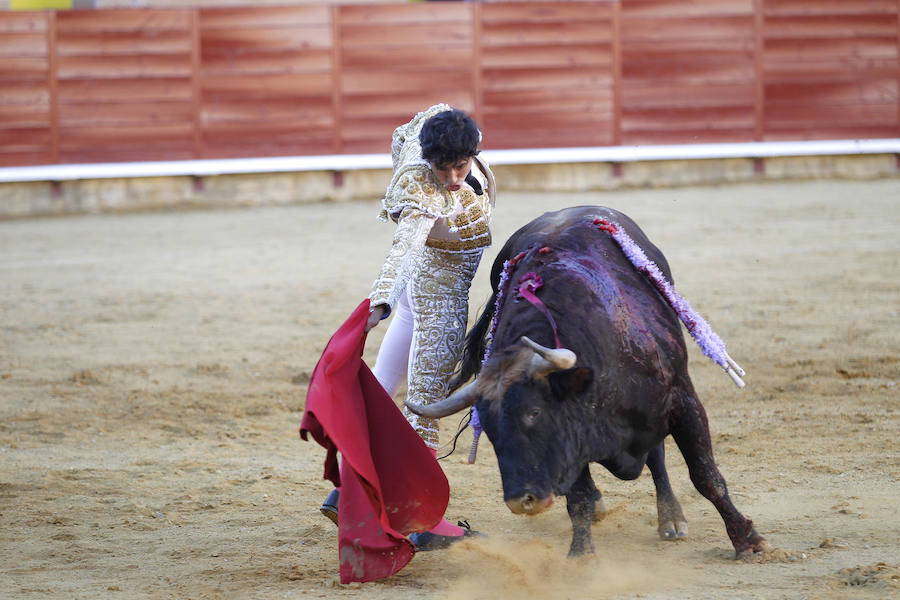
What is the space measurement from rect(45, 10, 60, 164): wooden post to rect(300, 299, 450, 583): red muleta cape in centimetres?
798

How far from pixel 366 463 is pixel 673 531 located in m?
0.81

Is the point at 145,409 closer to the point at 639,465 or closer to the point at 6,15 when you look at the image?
the point at 639,465

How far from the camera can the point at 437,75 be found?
1060cm

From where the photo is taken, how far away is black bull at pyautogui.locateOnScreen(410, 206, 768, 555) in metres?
2.54

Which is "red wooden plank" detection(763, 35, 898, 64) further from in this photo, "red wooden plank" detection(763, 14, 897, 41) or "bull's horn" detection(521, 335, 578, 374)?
"bull's horn" detection(521, 335, 578, 374)

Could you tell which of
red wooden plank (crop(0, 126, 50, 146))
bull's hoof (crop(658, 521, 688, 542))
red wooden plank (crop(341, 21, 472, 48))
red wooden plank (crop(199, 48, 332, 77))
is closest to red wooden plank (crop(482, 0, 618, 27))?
red wooden plank (crop(341, 21, 472, 48))

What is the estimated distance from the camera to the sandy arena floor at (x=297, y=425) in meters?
2.79

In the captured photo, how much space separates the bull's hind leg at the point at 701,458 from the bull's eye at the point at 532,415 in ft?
1.50

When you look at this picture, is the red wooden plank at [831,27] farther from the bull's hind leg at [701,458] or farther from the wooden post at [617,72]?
the bull's hind leg at [701,458]

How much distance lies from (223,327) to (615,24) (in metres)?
6.11

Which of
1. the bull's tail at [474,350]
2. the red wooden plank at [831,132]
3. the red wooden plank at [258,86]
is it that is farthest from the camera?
the red wooden plank at [831,132]

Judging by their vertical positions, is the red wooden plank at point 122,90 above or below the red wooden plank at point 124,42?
below

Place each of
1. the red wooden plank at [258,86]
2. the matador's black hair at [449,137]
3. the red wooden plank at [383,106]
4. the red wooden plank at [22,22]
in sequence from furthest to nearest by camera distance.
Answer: the red wooden plank at [383,106], the red wooden plank at [258,86], the red wooden plank at [22,22], the matador's black hair at [449,137]

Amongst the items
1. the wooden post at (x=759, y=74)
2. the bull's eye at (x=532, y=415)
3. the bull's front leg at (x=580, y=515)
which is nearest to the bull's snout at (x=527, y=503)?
the bull's eye at (x=532, y=415)
